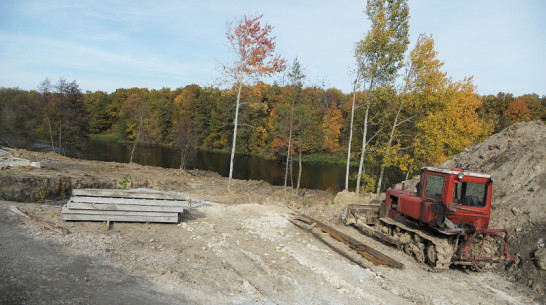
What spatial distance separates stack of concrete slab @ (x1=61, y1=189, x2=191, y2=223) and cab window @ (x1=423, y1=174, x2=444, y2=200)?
785cm

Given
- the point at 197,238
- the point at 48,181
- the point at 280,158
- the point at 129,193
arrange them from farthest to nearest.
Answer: the point at 280,158
the point at 48,181
the point at 129,193
the point at 197,238

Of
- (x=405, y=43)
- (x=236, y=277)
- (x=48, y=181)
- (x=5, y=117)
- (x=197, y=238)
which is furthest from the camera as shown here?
(x=5, y=117)

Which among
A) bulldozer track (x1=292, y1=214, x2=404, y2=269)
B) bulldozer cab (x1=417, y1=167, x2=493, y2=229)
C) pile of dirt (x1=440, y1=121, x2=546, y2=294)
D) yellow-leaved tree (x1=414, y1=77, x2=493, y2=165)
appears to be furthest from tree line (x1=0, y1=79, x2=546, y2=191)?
bulldozer cab (x1=417, y1=167, x2=493, y2=229)

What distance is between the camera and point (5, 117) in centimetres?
4194

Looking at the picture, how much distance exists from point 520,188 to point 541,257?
13.2 feet

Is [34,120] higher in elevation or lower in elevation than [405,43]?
lower

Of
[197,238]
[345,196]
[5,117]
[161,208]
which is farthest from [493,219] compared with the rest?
[5,117]

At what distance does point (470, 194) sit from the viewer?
8.59 meters

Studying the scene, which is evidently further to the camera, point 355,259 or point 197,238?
point 197,238

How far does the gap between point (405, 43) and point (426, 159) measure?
8.73 m

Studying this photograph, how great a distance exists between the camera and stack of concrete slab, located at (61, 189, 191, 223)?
965 cm

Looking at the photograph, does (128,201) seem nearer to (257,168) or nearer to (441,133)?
(441,133)

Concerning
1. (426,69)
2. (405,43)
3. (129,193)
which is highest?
(405,43)

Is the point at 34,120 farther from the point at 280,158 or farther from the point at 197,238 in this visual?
the point at 197,238
